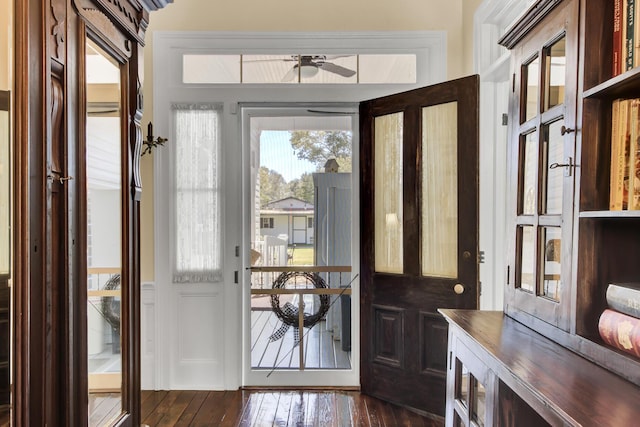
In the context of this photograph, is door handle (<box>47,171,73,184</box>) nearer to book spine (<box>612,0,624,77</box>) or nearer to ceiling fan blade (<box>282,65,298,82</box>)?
book spine (<box>612,0,624,77</box>)

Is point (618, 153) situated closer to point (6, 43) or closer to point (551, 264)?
point (551, 264)

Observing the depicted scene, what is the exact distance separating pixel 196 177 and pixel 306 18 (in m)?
1.45

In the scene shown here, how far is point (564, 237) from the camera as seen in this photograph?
1.20 m

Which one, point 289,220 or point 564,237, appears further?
point 289,220

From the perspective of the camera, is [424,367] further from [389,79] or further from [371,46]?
[371,46]

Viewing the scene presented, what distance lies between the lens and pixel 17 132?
3.42 ft

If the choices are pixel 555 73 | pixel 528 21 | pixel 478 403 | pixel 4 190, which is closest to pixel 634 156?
pixel 555 73

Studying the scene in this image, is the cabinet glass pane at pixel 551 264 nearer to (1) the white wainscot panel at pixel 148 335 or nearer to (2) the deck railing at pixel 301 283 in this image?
(2) the deck railing at pixel 301 283

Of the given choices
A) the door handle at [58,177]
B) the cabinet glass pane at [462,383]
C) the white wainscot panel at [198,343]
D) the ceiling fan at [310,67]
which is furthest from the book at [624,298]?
the white wainscot panel at [198,343]

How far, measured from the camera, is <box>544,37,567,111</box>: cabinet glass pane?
1253 millimetres

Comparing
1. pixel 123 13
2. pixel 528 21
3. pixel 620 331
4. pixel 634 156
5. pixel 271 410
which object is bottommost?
pixel 271 410

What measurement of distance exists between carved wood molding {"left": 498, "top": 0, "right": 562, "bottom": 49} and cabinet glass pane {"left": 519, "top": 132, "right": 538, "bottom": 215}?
1.21 ft

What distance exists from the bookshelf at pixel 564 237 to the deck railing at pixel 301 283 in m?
1.78

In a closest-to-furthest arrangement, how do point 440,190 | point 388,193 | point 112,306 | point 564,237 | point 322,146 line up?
point 564,237 → point 112,306 → point 440,190 → point 388,193 → point 322,146
